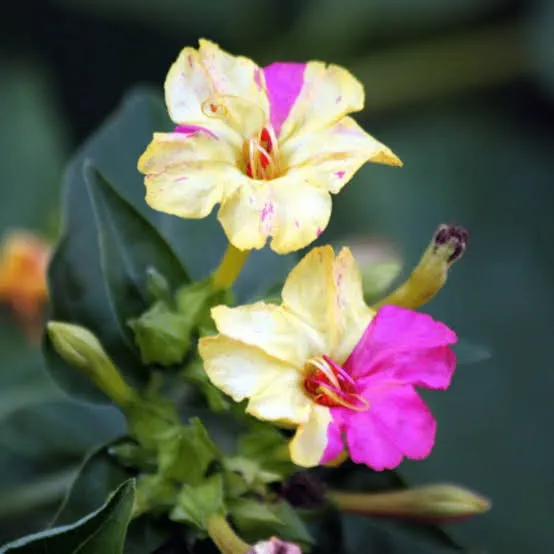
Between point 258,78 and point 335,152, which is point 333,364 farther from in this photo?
point 258,78

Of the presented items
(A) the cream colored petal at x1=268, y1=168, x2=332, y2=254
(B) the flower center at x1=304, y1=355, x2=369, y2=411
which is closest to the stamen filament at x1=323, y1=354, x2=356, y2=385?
(B) the flower center at x1=304, y1=355, x2=369, y2=411

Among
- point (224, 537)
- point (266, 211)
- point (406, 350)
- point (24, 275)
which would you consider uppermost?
point (266, 211)

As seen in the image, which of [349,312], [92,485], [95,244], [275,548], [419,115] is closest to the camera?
[275,548]

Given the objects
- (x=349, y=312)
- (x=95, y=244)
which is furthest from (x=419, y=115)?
(x=349, y=312)

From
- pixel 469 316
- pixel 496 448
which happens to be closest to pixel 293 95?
pixel 496 448

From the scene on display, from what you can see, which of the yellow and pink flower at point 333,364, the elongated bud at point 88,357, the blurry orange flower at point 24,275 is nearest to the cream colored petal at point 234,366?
the yellow and pink flower at point 333,364

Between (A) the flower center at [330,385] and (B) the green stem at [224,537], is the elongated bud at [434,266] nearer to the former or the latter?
(A) the flower center at [330,385]
